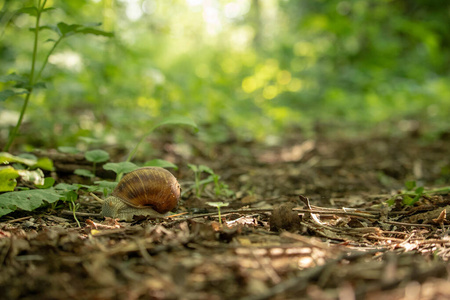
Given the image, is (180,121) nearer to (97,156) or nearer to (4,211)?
(97,156)

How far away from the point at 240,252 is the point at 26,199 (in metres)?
1.18

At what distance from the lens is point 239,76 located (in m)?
8.11

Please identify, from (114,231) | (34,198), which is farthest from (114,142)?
(114,231)

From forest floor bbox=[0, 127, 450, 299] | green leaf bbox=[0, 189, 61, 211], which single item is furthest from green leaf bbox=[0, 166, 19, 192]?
forest floor bbox=[0, 127, 450, 299]

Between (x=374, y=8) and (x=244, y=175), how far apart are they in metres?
7.96

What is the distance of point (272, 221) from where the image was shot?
1.74 metres

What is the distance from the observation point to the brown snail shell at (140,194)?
1895 millimetres

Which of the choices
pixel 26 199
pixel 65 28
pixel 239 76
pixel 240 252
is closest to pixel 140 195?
pixel 26 199

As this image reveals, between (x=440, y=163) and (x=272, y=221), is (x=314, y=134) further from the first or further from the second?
(x=272, y=221)

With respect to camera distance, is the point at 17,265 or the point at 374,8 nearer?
the point at 17,265

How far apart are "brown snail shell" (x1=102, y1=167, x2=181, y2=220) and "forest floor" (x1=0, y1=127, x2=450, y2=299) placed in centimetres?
8

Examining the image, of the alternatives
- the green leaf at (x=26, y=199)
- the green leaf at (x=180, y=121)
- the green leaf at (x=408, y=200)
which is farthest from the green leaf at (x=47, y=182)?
the green leaf at (x=408, y=200)

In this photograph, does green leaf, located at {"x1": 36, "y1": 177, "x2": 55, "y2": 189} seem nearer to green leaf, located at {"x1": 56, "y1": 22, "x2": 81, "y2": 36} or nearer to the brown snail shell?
the brown snail shell

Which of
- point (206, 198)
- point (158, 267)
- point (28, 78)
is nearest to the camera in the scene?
point (158, 267)
